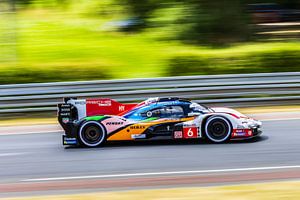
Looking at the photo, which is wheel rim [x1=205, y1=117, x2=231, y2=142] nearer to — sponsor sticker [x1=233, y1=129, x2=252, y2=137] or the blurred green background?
sponsor sticker [x1=233, y1=129, x2=252, y2=137]

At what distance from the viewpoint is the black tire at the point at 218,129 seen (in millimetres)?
10383

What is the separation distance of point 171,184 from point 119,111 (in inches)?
133

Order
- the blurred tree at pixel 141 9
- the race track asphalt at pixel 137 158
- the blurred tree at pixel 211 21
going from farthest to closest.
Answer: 1. the blurred tree at pixel 141 9
2. the blurred tree at pixel 211 21
3. the race track asphalt at pixel 137 158

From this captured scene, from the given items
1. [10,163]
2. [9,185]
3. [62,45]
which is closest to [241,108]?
[10,163]

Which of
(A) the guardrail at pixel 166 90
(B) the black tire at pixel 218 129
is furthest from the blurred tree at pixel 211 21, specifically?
(B) the black tire at pixel 218 129

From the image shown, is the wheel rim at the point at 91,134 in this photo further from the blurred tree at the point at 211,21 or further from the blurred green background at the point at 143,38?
the blurred tree at the point at 211,21

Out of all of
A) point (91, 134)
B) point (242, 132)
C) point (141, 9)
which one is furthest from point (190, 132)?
point (141, 9)

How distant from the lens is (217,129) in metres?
10.5

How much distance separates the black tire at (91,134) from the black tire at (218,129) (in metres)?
1.89

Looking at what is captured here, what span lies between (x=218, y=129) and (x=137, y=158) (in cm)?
170

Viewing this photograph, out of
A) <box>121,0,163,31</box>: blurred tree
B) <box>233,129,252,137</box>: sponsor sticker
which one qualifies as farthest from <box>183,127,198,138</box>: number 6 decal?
<box>121,0,163,31</box>: blurred tree

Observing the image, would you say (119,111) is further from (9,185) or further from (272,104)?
(272,104)

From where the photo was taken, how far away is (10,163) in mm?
9781

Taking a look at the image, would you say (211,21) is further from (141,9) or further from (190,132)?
(190,132)
